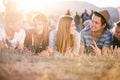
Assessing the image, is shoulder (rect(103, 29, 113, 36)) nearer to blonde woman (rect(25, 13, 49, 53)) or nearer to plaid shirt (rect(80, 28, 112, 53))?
plaid shirt (rect(80, 28, 112, 53))

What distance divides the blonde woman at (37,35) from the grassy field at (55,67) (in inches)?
2.8

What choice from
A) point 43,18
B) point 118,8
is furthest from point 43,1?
point 118,8

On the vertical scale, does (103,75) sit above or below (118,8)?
below

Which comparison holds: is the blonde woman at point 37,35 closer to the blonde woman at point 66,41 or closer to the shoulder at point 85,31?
the blonde woman at point 66,41

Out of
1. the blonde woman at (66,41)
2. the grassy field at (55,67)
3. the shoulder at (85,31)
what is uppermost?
the shoulder at (85,31)

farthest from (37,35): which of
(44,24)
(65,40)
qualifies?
(65,40)

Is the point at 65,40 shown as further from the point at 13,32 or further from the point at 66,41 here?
the point at 13,32

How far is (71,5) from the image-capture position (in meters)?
5.80

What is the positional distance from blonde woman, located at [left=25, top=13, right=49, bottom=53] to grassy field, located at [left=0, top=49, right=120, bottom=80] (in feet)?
0.23

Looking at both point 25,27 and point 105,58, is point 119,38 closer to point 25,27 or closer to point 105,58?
point 105,58

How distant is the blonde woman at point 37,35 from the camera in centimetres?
581

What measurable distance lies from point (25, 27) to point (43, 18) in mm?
142

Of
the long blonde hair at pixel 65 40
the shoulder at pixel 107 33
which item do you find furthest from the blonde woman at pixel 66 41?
the shoulder at pixel 107 33

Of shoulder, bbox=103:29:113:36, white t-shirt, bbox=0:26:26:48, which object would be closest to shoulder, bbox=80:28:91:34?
shoulder, bbox=103:29:113:36
